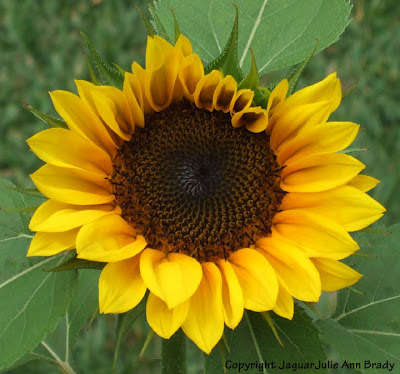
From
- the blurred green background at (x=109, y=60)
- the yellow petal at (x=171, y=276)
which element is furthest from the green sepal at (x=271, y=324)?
the blurred green background at (x=109, y=60)

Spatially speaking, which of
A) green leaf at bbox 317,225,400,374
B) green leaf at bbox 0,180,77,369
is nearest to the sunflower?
green leaf at bbox 0,180,77,369

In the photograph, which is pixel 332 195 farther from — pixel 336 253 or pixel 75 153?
pixel 75 153

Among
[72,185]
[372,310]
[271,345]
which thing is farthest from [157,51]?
[372,310]

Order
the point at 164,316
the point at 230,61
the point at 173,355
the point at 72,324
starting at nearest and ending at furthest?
the point at 164,316
the point at 230,61
the point at 173,355
the point at 72,324

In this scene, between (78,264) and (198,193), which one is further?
(198,193)

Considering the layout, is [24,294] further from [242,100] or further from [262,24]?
[262,24]

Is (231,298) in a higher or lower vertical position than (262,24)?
lower

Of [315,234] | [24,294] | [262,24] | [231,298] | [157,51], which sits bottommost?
[24,294]
